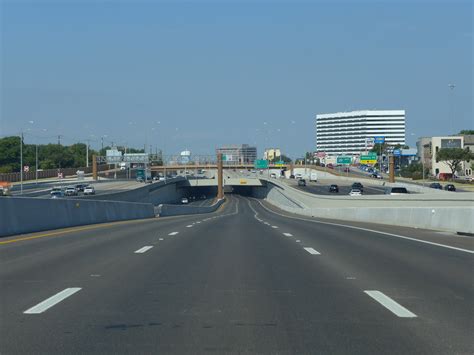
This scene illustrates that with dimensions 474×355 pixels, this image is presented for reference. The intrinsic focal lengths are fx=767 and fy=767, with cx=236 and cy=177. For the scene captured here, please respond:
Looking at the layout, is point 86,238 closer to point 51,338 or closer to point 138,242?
point 138,242

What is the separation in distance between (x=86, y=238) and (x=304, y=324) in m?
16.6

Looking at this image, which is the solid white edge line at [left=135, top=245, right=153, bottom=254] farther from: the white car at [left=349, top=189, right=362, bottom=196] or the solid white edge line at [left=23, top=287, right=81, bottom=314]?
the white car at [left=349, top=189, right=362, bottom=196]

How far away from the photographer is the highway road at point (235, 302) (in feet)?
27.6

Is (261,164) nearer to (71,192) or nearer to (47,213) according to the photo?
(71,192)

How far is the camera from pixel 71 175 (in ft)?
523

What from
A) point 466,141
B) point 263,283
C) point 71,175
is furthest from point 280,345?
point 466,141

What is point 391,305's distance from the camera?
10820 millimetres

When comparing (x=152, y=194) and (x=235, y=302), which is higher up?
(x=235, y=302)

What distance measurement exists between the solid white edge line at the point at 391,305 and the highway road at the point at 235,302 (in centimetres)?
3

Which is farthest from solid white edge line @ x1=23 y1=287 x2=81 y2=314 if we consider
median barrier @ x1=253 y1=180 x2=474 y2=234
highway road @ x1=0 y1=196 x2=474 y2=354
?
median barrier @ x1=253 y1=180 x2=474 y2=234

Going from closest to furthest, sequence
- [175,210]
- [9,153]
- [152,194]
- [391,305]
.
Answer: [391,305] < [175,210] < [152,194] < [9,153]

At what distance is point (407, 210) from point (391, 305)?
28245mm

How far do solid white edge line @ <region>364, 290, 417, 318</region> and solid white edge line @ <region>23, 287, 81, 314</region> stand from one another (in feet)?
15.2

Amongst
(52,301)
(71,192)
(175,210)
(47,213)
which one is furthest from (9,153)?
(52,301)
